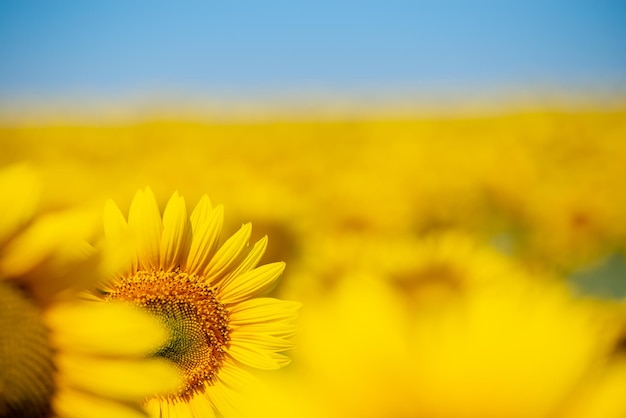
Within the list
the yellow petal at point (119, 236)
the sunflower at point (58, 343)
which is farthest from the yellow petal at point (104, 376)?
the yellow petal at point (119, 236)

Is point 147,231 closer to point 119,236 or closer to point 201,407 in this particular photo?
point 119,236

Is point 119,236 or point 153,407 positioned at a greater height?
point 119,236

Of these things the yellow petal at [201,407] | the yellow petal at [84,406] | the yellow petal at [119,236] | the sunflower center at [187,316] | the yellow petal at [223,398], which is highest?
the yellow petal at [119,236]

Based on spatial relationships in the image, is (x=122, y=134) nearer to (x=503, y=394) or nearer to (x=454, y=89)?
(x=454, y=89)

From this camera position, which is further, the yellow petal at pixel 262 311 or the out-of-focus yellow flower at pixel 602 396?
the yellow petal at pixel 262 311

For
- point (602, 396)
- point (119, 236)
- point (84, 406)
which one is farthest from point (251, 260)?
point (602, 396)

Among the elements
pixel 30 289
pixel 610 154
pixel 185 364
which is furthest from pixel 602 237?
pixel 30 289

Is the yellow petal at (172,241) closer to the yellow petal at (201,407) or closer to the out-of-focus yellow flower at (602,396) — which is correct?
the yellow petal at (201,407)

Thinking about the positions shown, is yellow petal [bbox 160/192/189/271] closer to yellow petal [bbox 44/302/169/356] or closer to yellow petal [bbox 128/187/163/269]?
yellow petal [bbox 128/187/163/269]
